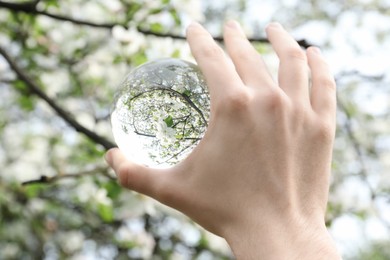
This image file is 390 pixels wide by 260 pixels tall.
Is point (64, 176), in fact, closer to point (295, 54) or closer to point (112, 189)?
point (112, 189)

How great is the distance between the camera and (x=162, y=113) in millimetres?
1028

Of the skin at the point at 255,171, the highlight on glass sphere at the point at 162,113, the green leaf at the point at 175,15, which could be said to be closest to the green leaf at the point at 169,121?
the highlight on glass sphere at the point at 162,113

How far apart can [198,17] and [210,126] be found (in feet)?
7.17

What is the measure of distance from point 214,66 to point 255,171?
16 centimetres

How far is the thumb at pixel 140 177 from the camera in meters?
0.91

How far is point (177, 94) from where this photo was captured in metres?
1.04

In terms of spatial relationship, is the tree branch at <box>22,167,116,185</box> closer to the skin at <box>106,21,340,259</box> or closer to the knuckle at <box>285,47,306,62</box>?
the skin at <box>106,21,340,259</box>

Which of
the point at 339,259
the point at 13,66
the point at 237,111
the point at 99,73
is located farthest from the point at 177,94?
the point at 99,73

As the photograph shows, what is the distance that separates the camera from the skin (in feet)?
2.82

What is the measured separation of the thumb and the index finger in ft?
0.47

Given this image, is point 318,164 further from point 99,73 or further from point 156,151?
point 99,73

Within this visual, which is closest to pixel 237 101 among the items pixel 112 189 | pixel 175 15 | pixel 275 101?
pixel 275 101

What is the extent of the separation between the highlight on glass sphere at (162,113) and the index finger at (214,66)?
5cm

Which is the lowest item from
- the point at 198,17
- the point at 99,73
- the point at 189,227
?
the point at 189,227
